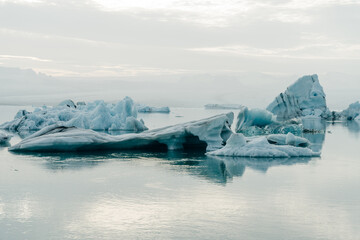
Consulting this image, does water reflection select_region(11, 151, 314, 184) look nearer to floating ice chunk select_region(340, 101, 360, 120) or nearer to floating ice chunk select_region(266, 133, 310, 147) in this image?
floating ice chunk select_region(266, 133, 310, 147)

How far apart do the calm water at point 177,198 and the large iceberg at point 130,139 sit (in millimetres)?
1304

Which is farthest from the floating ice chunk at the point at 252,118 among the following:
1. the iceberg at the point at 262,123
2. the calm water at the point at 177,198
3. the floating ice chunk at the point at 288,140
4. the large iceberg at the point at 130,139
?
the calm water at the point at 177,198

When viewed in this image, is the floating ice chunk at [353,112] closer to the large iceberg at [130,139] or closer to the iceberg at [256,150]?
the large iceberg at [130,139]

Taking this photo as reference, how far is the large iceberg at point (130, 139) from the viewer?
50.4ft

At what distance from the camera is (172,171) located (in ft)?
38.8

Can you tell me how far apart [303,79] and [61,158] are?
121 ft

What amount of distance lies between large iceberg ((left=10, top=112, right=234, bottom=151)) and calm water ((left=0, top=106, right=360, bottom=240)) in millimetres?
1304

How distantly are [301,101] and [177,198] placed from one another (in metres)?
41.7

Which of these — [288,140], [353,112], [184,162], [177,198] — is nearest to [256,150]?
[184,162]

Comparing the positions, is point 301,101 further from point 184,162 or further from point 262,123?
point 184,162

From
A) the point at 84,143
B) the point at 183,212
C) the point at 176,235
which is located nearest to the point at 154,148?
the point at 84,143

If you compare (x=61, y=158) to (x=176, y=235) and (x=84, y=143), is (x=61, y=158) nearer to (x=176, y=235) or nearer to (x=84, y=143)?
(x=84, y=143)

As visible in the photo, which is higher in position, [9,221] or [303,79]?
[303,79]

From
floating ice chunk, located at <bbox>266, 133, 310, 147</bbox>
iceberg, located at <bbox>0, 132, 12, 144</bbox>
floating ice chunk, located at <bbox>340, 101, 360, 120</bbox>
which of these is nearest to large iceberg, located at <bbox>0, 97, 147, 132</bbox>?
iceberg, located at <bbox>0, 132, 12, 144</bbox>
